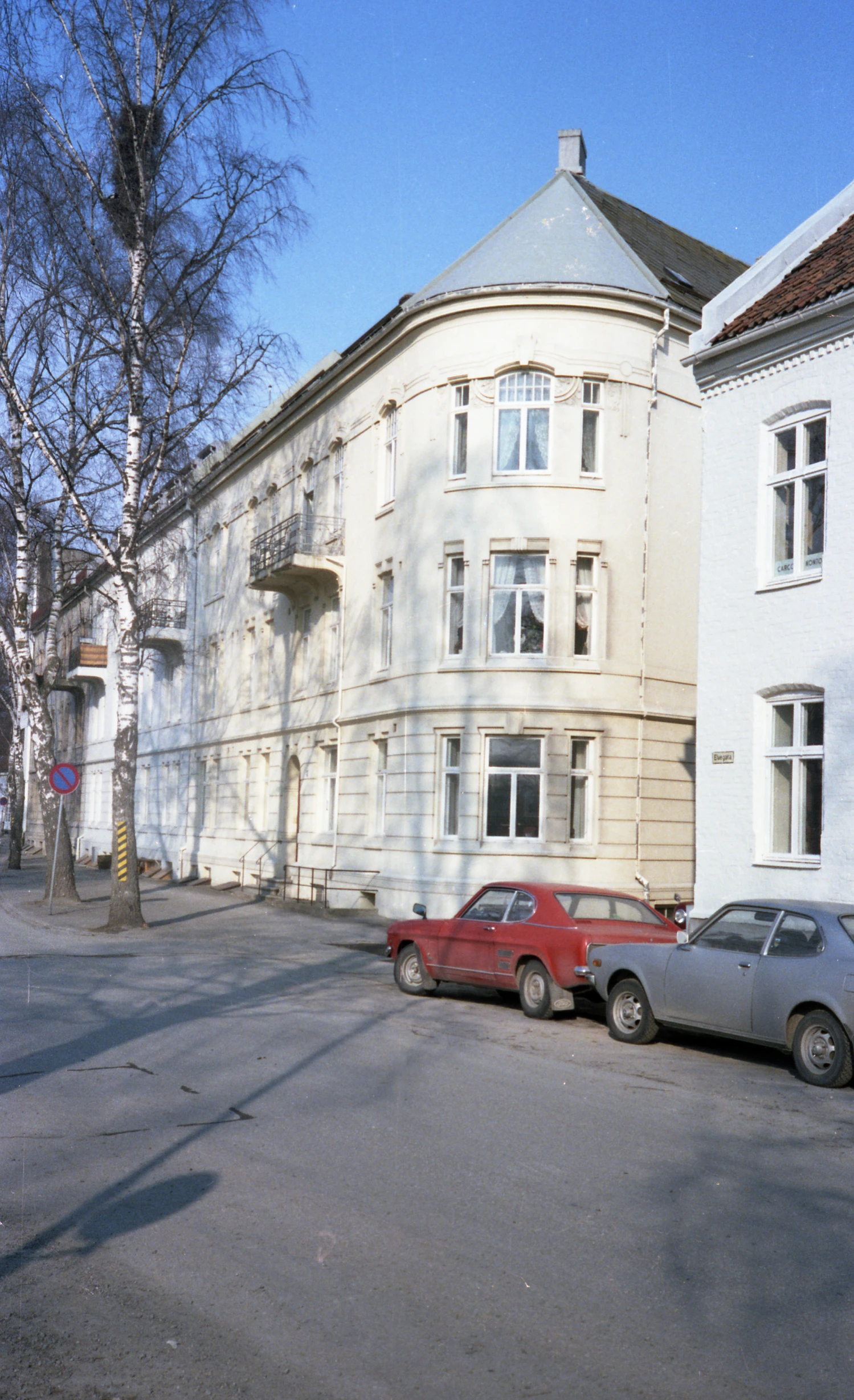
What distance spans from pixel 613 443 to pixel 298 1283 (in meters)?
22.5

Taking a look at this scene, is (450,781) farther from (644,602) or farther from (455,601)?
(644,602)

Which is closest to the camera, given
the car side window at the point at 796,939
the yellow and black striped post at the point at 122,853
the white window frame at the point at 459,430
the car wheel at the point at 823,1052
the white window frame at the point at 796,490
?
the car wheel at the point at 823,1052

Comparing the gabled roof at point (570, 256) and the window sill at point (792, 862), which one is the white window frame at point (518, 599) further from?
the window sill at point (792, 862)

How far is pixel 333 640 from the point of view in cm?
3200

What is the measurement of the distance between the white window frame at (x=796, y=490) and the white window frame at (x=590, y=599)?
854 cm

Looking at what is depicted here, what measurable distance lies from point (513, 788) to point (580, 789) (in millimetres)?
1327

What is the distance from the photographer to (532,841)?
2509 cm

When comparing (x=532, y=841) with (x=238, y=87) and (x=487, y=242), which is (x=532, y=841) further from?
(x=238, y=87)

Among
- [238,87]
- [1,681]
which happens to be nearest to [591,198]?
[238,87]

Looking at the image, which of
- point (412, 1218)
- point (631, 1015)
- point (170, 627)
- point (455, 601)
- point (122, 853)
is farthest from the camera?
point (170, 627)

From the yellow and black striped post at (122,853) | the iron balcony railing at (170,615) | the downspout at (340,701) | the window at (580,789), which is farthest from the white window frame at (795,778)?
the iron balcony railing at (170,615)

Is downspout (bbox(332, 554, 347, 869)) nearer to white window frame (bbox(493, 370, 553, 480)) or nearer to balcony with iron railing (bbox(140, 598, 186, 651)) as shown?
white window frame (bbox(493, 370, 553, 480))

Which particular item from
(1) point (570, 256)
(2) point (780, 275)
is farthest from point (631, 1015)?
(1) point (570, 256)

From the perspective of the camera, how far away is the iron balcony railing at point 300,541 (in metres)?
31.6
